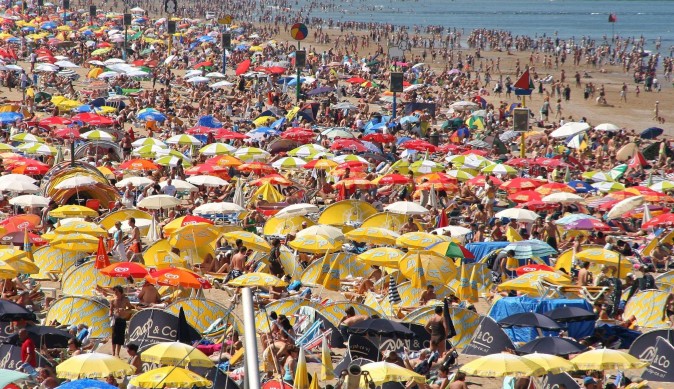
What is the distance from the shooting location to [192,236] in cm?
1666

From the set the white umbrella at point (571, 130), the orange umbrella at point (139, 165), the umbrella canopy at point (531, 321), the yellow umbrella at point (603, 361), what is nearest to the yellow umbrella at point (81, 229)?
the orange umbrella at point (139, 165)

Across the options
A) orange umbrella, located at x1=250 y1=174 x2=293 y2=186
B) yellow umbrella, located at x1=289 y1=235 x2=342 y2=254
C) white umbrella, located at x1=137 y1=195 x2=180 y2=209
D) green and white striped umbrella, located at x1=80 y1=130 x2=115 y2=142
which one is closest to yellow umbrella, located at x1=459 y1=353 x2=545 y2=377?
yellow umbrella, located at x1=289 y1=235 x2=342 y2=254

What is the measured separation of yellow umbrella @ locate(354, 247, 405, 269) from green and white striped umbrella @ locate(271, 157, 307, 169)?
8376 mm

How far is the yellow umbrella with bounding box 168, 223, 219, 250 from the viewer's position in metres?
16.6

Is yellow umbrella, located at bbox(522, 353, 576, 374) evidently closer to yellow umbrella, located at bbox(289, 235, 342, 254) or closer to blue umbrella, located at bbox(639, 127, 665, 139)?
yellow umbrella, located at bbox(289, 235, 342, 254)

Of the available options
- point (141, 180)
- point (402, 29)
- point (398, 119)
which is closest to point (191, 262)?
point (141, 180)

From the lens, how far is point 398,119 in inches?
1367

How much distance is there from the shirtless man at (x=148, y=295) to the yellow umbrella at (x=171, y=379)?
4.36m

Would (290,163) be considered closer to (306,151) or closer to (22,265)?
(306,151)

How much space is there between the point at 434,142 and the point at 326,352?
782 inches

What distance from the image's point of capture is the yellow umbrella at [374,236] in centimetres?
1675

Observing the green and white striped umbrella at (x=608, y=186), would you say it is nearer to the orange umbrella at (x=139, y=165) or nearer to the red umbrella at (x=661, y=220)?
the red umbrella at (x=661, y=220)

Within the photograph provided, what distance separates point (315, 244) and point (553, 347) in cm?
554

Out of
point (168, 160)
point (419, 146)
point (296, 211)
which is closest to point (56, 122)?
point (168, 160)
